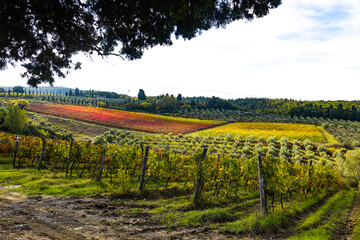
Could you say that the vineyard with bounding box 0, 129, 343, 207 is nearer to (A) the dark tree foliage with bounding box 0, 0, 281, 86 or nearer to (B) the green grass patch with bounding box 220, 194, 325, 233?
(B) the green grass patch with bounding box 220, 194, 325, 233

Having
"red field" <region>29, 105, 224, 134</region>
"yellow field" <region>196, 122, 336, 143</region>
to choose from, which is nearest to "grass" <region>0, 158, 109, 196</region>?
"red field" <region>29, 105, 224, 134</region>

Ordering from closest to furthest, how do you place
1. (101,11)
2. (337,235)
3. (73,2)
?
(73,2) < (101,11) < (337,235)

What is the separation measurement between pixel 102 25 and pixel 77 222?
6781mm

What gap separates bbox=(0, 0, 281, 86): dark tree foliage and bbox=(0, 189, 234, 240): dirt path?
15.4 feet

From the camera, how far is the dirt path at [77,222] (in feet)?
20.4

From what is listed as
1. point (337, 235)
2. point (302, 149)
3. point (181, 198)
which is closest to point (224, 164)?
point (181, 198)

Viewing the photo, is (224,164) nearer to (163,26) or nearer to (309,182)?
(309,182)

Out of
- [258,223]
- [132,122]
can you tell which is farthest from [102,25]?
[132,122]

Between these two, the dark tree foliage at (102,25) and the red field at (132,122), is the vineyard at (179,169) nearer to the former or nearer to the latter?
the dark tree foliage at (102,25)

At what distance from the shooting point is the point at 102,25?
696 cm

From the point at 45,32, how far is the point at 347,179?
44.7 meters

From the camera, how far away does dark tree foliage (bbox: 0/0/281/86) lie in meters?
5.52

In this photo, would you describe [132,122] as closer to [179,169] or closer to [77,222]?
[179,169]

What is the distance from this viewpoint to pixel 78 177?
49.3ft
